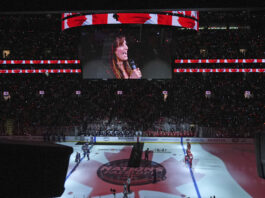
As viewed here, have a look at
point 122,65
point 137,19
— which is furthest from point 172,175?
point 122,65

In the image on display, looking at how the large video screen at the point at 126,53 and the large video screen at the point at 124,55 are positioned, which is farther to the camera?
the large video screen at the point at 124,55

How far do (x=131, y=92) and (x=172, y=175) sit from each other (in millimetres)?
10588

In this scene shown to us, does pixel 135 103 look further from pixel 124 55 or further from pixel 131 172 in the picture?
pixel 131 172

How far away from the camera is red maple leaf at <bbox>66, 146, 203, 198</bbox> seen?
910cm

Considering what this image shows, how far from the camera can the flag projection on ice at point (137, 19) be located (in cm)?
723

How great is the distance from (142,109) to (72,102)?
569cm

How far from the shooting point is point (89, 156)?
13.5 meters

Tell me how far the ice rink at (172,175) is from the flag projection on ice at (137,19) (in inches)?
226

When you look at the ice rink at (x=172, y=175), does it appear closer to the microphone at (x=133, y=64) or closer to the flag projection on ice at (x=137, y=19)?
the microphone at (x=133, y=64)

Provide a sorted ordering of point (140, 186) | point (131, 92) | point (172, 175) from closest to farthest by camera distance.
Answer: point (140, 186) < point (172, 175) < point (131, 92)

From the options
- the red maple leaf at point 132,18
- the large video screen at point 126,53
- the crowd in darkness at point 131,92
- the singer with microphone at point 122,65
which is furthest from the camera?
the crowd in darkness at point 131,92

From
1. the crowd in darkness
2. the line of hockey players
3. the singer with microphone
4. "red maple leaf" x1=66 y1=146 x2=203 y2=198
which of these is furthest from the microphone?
the line of hockey players

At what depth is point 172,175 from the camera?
10.6 m

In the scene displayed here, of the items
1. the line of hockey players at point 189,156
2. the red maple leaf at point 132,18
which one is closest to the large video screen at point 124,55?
the line of hockey players at point 189,156
